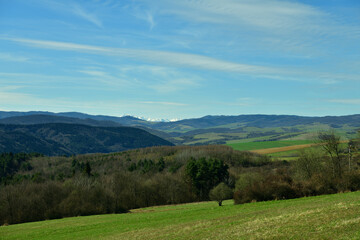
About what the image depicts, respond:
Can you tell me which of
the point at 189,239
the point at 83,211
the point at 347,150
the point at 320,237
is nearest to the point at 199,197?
the point at 83,211

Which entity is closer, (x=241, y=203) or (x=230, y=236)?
(x=230, y=236)

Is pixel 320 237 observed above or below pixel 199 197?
above

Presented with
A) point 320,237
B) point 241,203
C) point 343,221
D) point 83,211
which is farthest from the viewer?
point 83,211

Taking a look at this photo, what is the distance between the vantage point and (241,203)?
55062 mm

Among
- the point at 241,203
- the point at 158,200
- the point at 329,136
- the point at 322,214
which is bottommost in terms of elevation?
the point at 158,200

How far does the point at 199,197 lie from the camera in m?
101

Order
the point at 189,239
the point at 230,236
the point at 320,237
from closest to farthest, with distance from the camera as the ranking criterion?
the point at 320,237 < the point at 230,236 < the point at 189,239

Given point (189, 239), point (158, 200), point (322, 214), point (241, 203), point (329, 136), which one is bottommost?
point (158, 200)

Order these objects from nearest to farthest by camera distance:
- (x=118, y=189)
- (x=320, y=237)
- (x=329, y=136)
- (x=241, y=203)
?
(x=320, y=237) → (x=241, y=203) → (x=329, y=136) → (x=118, y=189)

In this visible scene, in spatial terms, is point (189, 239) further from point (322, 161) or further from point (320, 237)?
point (322, 161)

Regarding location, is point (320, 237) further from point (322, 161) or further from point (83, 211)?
point (83, 211)

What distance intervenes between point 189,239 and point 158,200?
75.3m

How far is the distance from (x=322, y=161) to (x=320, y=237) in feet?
188

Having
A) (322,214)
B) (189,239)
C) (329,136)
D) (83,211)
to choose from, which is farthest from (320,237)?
(83,211)
